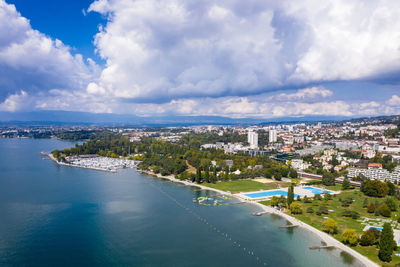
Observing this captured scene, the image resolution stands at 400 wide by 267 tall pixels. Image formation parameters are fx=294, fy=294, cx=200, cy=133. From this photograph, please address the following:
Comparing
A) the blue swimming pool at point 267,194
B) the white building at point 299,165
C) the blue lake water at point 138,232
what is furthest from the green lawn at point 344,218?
the white building at point 299,165

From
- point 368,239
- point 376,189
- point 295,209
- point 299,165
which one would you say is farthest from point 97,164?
point 368,239

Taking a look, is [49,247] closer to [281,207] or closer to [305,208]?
[281,207]

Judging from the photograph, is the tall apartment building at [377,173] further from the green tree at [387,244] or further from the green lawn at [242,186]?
the green tree at [387,244]

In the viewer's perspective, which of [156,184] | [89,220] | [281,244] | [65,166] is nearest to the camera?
[281,244]

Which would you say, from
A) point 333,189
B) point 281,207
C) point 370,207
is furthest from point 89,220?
point 333,189

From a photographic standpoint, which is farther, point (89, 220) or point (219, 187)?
point (219, 187)
